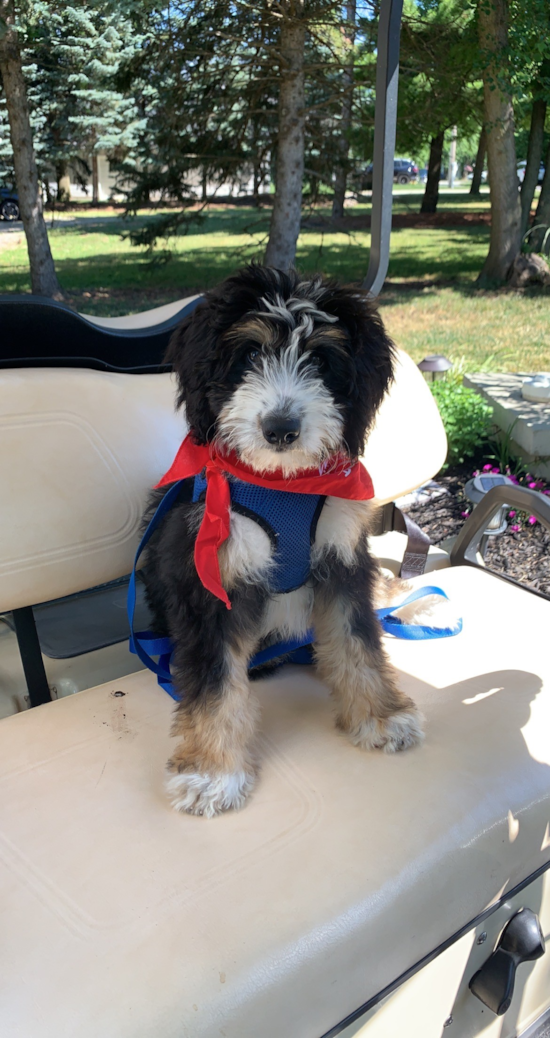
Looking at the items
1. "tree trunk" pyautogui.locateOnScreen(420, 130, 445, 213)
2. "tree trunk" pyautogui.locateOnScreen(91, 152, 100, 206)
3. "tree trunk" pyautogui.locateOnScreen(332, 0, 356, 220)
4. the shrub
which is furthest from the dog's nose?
"tree trunk" pyautogui.locateOnScreen(420, 130, 445, 213)

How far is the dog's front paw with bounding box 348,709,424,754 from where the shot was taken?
167 centimetres

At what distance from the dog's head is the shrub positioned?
10.1 ft

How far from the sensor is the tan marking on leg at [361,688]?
1.69m

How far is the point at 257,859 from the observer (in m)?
1.39

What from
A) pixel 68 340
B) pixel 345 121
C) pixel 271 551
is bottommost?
pixel 271 551

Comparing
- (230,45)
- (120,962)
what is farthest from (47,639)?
(230,45)

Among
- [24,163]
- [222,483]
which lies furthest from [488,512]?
[24,163]

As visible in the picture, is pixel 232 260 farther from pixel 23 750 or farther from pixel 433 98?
pixel 23 750

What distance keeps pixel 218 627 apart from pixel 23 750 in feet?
1.74

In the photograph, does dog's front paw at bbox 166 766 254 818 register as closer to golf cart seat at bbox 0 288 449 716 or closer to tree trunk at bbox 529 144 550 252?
golf cart seat at bbox 0 288 449 716

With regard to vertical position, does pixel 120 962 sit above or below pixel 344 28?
below

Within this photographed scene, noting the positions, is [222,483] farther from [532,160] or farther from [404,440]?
[532,160]

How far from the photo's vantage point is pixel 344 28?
613 centimetres

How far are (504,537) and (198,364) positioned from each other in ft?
9.95
